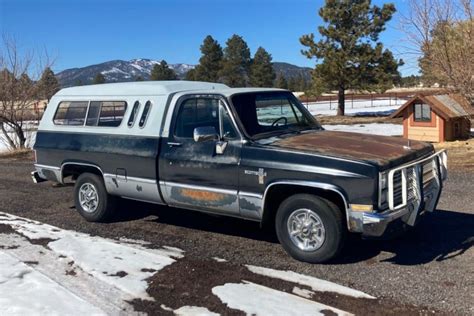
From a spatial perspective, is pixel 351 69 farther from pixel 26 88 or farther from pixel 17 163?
pixel 17 163

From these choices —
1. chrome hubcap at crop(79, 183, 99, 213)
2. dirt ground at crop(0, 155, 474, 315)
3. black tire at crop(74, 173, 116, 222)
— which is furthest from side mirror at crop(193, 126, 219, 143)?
chrome hubcap at crop(79, 183, 99, 213)

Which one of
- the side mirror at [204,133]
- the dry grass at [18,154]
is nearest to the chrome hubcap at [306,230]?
the side mirror at [204,133]

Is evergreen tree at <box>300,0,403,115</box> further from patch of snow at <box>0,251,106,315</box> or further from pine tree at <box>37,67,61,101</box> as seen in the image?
patch of snow at <box>0,251,106,315</box>

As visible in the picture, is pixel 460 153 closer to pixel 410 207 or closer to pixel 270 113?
pixel 270 113

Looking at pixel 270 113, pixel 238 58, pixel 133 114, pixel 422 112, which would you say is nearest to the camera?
pixel 270 113

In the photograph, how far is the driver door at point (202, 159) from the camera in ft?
18.5

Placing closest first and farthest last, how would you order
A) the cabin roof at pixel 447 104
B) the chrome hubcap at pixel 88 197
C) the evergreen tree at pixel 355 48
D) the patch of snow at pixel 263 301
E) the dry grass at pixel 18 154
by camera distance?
the patch of snow at pixel 263 301
the chrome hubcap at pixel 88 197
the cabin roof at pixel 447 104
the dry grass at pixel 18 154
the evergreen tree at pixel 355 48

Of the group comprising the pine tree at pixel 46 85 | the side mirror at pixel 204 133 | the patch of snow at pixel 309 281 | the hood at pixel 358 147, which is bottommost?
the patch of snow at pixel 309 281

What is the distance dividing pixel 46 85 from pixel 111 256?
17.0 meters

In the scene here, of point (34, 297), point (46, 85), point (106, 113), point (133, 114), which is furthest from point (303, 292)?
point (46, 85)

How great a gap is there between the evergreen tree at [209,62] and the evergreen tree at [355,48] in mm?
25782

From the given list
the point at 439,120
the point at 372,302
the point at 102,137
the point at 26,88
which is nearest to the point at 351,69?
the point at 439,120

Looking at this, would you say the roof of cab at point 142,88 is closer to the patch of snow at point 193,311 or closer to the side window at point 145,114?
the side window at point 145,114

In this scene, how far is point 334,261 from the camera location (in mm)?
5258
